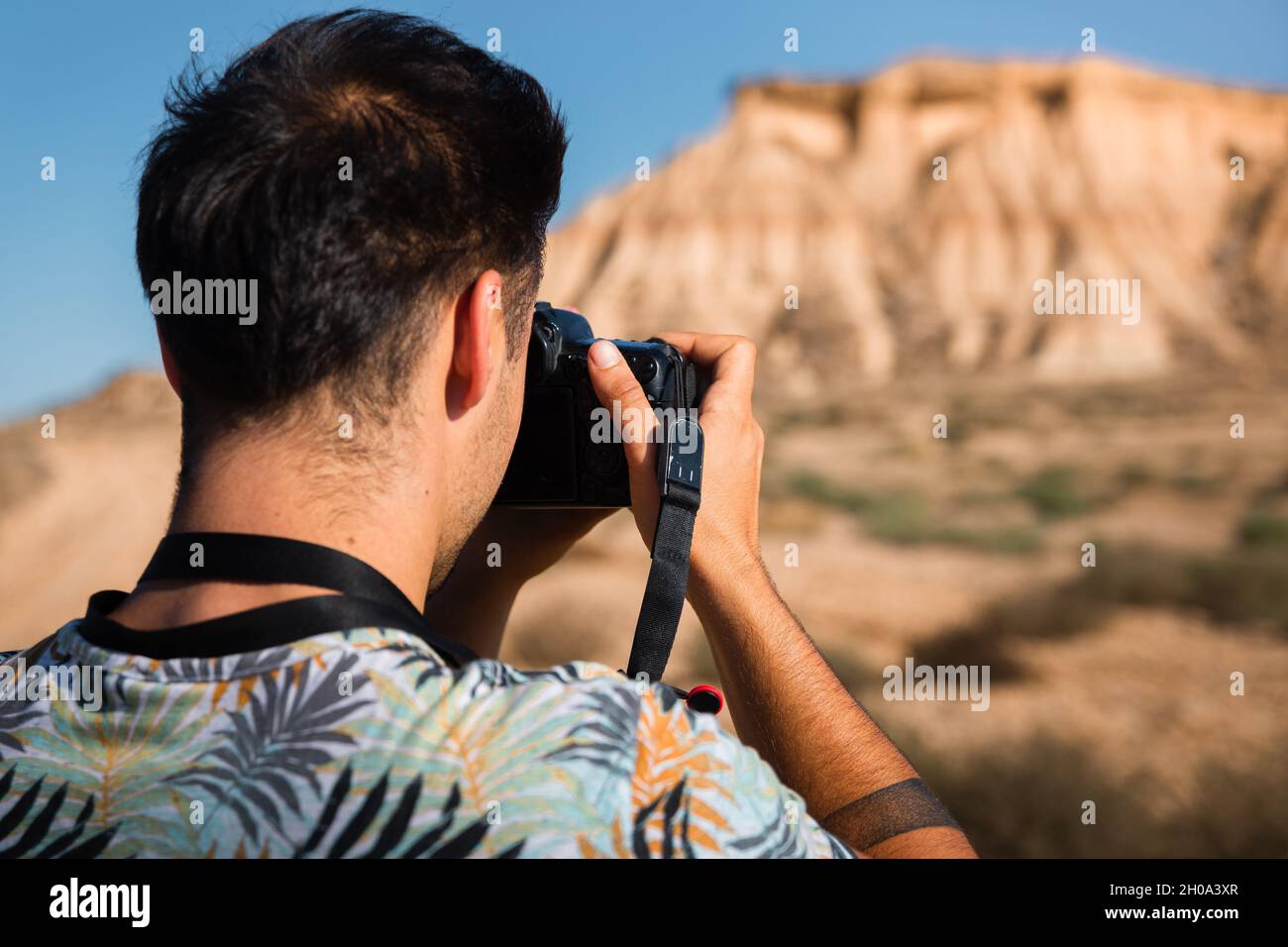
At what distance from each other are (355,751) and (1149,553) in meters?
11.5

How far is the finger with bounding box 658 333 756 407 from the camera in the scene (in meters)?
1.84

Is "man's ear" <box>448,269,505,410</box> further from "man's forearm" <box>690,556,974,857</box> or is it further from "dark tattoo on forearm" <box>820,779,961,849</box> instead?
"dark tattoo on forearm" <box>820,779,961,849</box>

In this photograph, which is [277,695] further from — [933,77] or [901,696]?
[933,77]

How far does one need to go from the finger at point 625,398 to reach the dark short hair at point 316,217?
0.35 m

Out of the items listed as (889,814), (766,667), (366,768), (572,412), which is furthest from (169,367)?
(889,814)

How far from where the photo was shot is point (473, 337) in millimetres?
1351

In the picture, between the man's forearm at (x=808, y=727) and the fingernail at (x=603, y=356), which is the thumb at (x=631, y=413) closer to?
the fingernail at (x=603, y=356)

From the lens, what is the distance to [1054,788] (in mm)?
6273

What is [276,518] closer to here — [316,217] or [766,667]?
[316,217]

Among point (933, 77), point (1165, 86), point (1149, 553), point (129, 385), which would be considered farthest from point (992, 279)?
point (1149, 553)

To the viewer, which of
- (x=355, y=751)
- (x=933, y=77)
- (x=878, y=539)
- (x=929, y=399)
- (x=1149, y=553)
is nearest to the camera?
(x=355, y=751)

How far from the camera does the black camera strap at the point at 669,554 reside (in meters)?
1.57

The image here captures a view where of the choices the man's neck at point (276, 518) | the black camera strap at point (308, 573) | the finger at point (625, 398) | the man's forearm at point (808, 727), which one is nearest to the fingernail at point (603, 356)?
the finger at point (625, 398)
